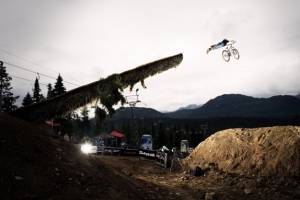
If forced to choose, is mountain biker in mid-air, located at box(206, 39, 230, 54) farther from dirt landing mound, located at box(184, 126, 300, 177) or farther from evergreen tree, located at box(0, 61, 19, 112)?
evergreen tree, located at box(0, 61, 19, 112)

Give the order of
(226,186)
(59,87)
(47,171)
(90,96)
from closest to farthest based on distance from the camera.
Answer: (47,171)
(90,96)
(226,186)
(59,87)

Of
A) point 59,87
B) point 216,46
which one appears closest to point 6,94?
point 59,87

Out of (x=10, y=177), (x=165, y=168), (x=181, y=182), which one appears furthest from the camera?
(x=165, y=168)

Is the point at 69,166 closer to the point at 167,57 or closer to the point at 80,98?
the point at 80,98

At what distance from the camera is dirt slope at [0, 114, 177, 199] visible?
1098cm

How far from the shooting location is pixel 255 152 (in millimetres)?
22062

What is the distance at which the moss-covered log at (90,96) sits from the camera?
16.4m

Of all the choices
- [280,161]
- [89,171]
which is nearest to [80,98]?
[89,171]

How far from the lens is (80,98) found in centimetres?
1686

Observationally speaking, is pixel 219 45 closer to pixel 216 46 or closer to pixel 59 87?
pixel 216 46

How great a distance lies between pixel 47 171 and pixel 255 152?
14.6 metres

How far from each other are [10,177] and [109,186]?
3945 millimetres

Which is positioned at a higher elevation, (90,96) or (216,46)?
(216,46)

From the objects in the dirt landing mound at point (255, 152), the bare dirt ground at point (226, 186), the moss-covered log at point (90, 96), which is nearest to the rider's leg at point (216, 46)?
the moss-covered log at point (90, 96)
